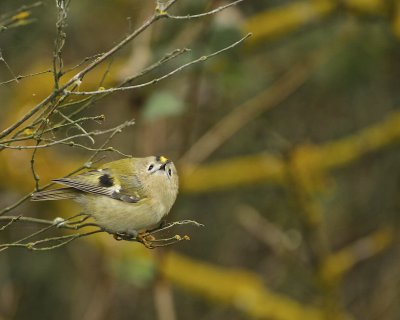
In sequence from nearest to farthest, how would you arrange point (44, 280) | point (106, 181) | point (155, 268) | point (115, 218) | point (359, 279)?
point (115, 218) → point (106, 181) → point (155, 268) → point (44, 280) → point (359, 279)

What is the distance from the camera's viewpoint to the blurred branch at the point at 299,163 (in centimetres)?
558

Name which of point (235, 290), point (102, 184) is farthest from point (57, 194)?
point (235, 290)

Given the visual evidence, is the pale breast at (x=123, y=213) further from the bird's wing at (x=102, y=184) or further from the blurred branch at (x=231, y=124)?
the blurred branch at (x=231, y=124)

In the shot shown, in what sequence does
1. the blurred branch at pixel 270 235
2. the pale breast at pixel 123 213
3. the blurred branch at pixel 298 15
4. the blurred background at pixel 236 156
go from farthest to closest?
the blurred branch at pixel 270 235 → the blurred branch at pixel 298 15 → the blurred background at pixel 236 156 → the pale breast at pixel 123 213

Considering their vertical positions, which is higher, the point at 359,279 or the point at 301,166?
the point at 301,166

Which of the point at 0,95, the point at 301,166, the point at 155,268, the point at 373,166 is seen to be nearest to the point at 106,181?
the point at 155,268

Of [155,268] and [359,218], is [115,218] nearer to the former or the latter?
[155,268]

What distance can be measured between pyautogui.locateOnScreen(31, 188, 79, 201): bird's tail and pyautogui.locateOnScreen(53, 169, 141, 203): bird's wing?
0.21ft

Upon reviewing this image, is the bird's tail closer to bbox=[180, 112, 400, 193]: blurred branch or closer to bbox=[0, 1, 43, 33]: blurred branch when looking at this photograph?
bbox=[0, 1, 43, 33]: blurred branch

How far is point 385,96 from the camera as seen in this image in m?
7.01

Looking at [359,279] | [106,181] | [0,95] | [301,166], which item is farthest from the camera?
[359,279]

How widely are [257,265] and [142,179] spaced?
380 centimetres

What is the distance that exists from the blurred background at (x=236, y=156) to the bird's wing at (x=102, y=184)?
51 cm

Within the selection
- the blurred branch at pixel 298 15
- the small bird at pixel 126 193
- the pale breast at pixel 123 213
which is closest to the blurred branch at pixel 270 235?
the blurred branch at pixel 298 15
